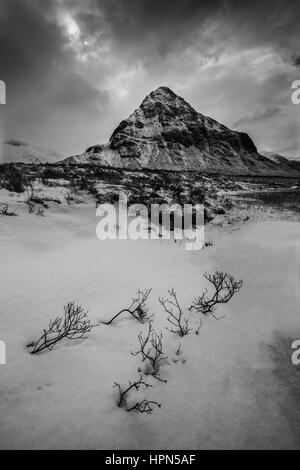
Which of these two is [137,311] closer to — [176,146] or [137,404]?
[137,404]

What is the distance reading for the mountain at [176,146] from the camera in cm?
9362

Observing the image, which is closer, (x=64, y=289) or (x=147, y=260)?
(x=64, y=289)

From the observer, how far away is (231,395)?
92.3 inches

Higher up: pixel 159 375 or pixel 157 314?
pixel 157 314

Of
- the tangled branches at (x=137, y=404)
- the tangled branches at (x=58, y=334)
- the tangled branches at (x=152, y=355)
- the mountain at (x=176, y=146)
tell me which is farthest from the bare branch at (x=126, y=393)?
the mountain at (x=176, y=146)

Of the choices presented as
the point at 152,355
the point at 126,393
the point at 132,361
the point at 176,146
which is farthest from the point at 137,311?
the point at 176,146

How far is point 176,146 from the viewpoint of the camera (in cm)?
10838

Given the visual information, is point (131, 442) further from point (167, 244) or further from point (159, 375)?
point (167, 244)

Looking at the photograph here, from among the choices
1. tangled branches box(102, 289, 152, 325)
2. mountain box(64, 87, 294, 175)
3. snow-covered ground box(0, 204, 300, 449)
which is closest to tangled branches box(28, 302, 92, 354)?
snow-covered ground box(0, 204, 300, 449)

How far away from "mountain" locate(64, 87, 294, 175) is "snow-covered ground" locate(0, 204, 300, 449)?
3297 inches

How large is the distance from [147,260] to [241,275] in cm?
215

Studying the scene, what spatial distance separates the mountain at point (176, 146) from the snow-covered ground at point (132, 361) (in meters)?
83.7

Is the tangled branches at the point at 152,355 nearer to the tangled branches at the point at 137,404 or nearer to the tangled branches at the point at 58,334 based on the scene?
the tangled branches at the point at 137,404

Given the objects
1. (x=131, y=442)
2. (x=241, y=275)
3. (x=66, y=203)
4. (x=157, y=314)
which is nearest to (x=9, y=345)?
(x=131, y=442)
